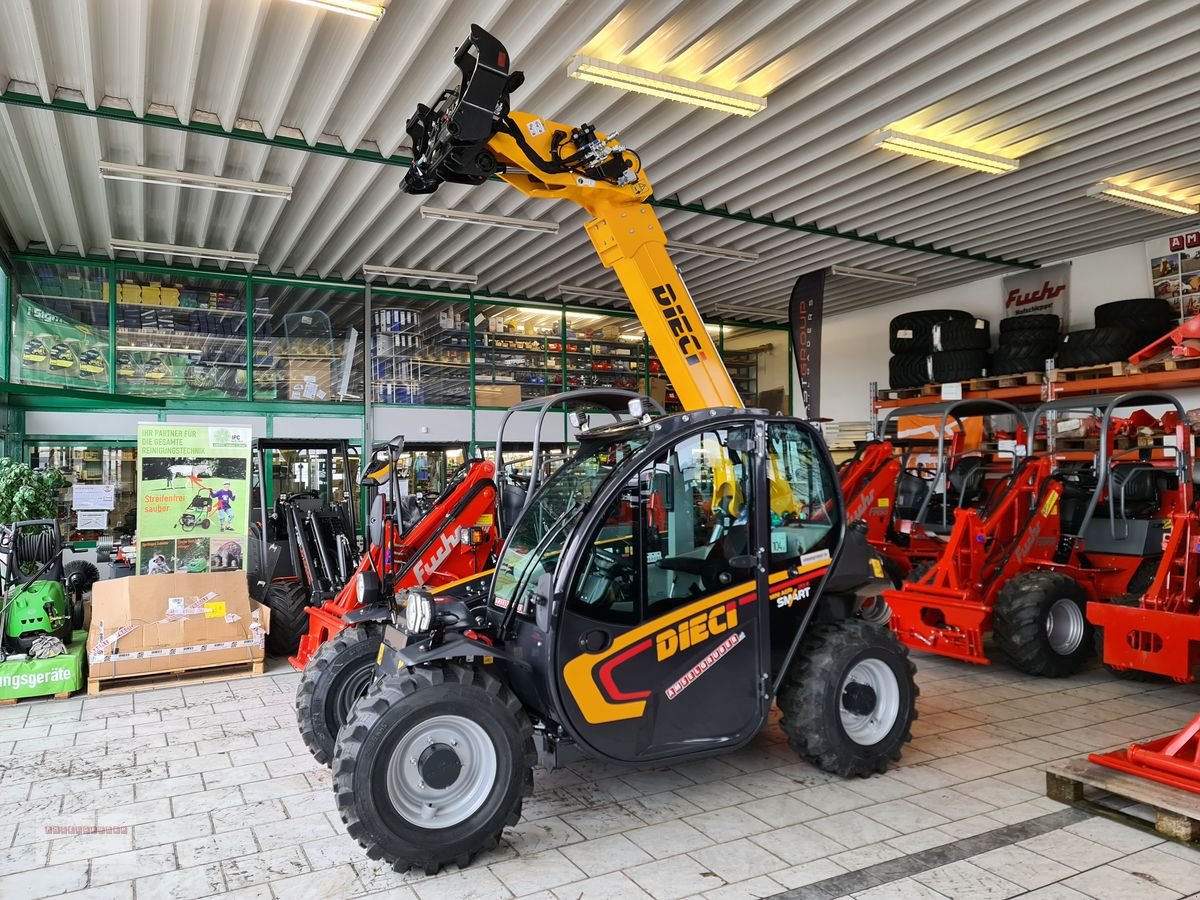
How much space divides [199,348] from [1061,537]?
34.2 feet

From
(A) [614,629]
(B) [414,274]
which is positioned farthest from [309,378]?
(A) [614,629]

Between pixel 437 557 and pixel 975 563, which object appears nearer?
pixel 975 563

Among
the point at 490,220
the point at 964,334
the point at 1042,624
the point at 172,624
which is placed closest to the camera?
the point at 1042,624

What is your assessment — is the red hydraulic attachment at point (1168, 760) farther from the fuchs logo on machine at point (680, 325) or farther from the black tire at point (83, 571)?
the black tire at point (83, 571)

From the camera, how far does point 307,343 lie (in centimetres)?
1195

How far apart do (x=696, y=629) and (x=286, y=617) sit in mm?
4702

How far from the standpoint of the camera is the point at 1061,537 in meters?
6.90

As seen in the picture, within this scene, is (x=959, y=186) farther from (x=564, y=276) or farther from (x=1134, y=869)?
(x=1134, y=869)

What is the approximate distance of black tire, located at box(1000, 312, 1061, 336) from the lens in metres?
10.7

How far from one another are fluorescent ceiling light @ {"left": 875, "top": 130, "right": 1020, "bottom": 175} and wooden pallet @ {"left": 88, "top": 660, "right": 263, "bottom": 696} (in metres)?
6.98

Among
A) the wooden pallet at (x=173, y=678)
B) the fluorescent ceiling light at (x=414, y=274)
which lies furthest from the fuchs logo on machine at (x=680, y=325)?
the fluorescent ceiling light at (x=414, y=274)

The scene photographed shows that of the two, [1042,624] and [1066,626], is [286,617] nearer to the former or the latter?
[1042,624]

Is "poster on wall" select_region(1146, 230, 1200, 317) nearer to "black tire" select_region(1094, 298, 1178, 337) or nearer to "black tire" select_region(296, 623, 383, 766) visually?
"black tire" select_region(1094, 298, 1178, 337)

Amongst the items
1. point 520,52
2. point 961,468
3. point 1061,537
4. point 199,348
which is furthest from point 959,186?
point 199,348
